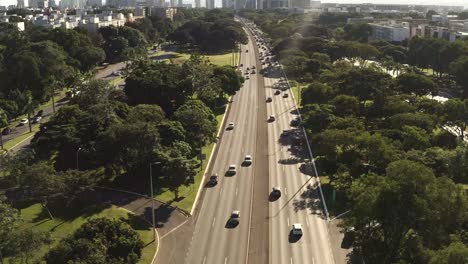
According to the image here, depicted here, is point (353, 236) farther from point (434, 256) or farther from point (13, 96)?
point (13, 96)

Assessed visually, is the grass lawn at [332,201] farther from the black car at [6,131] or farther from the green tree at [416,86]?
the black car at [6,131]

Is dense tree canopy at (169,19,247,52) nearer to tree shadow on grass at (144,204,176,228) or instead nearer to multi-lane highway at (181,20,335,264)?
multi-lane highway at (181,20,335,264)

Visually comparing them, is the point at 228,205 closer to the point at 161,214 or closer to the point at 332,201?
the point at 161,214

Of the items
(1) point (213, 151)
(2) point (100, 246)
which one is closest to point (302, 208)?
(1) point (213, 151)

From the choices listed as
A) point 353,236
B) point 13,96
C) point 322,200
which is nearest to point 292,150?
point 322,200

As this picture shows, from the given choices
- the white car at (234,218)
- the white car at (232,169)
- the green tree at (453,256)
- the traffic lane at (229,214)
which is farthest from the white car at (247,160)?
the green tree at (453,256)
